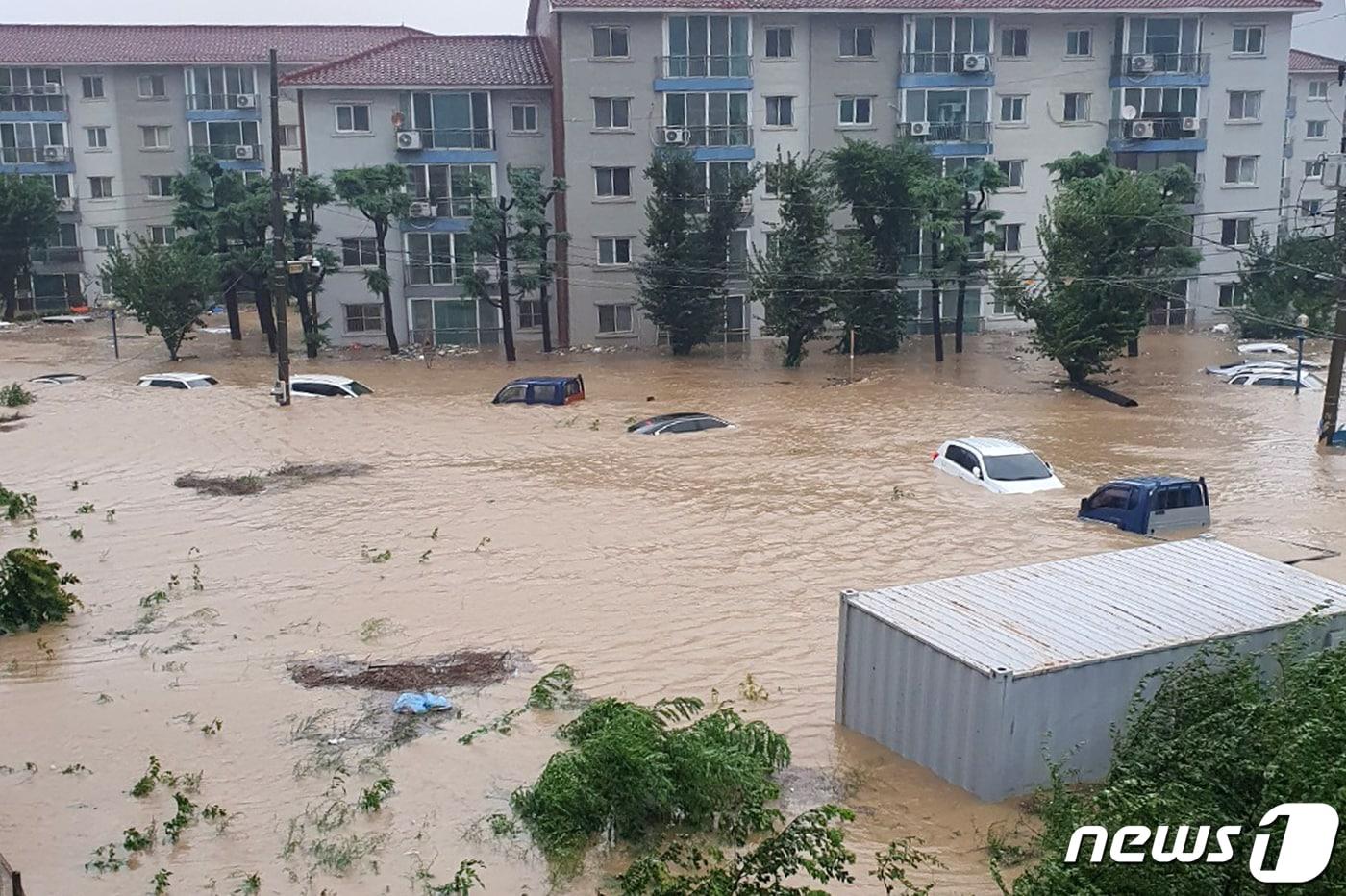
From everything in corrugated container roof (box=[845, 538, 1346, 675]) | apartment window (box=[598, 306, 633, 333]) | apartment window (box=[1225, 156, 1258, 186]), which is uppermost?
apartment window (box=[1225, 156, 1258, 186])

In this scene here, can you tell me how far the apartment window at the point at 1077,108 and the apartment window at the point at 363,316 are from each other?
2585cm

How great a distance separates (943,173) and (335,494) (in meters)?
28.7

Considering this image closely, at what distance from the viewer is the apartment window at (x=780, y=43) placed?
44531 millimetres

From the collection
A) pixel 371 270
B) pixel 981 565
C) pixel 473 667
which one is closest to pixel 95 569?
pixel 473 667

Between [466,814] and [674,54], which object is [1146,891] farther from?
[674,54]

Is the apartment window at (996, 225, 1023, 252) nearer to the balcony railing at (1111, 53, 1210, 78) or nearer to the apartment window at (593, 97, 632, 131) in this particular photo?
the balcony railing at (1111, 53, 1210, 78)

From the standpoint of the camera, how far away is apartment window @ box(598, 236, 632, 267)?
44750 mm

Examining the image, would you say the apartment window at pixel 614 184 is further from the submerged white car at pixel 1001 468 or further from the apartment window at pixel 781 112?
the submerged white car at pixel 1001 468

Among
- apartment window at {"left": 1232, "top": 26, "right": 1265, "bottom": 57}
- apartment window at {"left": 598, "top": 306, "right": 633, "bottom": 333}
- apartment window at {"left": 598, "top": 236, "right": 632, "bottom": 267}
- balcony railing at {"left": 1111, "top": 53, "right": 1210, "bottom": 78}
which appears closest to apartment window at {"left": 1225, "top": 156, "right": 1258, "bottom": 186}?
balcony railing at {"left": 1111, "top": 53, "right": 1210, "bottom": 78}

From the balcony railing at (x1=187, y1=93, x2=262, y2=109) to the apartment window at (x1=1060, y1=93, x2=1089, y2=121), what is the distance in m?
34.2

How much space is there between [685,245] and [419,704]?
29.6 metres

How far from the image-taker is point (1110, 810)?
329 inches

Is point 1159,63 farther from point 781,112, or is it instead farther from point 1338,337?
point 1338,337

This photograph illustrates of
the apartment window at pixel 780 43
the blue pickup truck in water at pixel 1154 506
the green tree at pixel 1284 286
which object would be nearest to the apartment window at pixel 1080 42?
the green tree at pixel 1284 286
